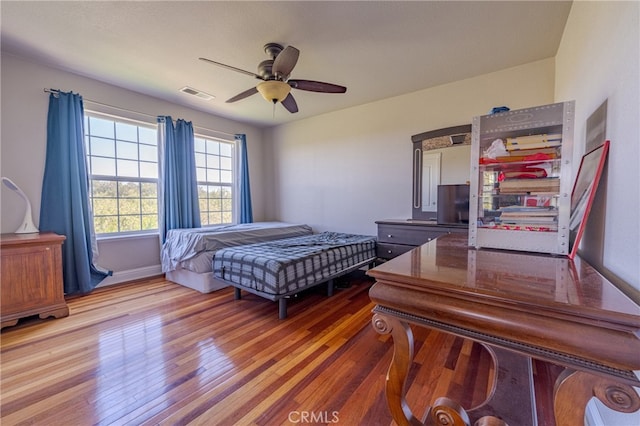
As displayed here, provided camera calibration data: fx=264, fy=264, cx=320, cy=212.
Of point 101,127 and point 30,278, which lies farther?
point 101,127

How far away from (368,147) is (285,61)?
84.1 inches

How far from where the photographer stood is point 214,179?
4586 millimetres

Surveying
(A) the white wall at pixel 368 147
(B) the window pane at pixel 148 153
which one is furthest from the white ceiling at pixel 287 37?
(B) the window pane at pixel 148 153

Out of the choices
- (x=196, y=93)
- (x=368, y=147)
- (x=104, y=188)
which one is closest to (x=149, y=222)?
(x=104, y=188)

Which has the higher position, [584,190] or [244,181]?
[244,181]

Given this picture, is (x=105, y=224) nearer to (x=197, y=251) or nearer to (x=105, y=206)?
(x=105, y=206)

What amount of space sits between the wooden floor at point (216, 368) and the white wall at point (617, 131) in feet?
3.26

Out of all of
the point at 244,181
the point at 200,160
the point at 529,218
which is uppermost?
the point at 200,160

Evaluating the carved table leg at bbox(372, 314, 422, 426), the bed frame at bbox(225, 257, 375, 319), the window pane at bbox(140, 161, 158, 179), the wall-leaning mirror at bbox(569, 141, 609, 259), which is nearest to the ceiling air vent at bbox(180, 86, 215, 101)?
the window pane at bbox(140, 161, 158, 179)

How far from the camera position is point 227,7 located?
6.43ft

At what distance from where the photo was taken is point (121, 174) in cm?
354

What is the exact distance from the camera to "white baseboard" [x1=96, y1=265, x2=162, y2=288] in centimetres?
337

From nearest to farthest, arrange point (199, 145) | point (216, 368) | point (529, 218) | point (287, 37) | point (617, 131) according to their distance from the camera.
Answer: point (617, 131) < point (529, 218) < point (216, 368) < point (287, 37) < point (199, 145)

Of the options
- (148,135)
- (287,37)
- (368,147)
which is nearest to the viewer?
(287,37)
